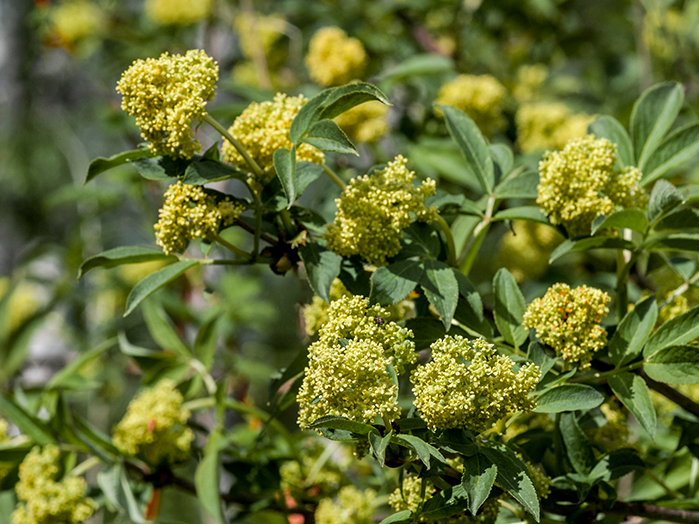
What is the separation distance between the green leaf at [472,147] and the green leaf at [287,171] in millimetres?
254

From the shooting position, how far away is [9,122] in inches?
127

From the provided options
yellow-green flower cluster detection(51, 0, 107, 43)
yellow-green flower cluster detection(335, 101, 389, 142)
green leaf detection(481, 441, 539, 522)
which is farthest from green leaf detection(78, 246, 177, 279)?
yellow-green flower cluster detection(51, 0, 107, 43)

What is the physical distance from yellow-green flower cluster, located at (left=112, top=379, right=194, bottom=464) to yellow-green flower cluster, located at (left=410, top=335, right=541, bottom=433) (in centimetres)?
52

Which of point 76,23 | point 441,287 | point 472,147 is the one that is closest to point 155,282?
point 441,287

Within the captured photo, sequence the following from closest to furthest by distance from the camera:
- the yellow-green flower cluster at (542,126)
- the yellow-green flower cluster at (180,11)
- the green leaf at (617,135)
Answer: the green leaf at (617,135)
the yellow-green flower cluster at (542,126)
the yellow-green flower cluster at (180,11)

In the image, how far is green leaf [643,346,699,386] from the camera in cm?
58

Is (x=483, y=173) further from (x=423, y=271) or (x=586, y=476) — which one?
(x=586, y=476)

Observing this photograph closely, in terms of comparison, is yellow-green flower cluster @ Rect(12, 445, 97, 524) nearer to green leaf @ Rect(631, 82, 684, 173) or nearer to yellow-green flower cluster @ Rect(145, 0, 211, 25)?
green leaf @ Rect(631, 82, 684, 173)

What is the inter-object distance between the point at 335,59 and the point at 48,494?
37.1 inches

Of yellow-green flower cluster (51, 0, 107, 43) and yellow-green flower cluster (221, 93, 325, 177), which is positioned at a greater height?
yellow-green flower cluster (51, 0, 107, 43)

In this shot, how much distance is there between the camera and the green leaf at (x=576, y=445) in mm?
647

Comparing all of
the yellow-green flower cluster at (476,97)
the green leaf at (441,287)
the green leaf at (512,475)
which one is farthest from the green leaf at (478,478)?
the yellow-green flower cluster at (476,97)

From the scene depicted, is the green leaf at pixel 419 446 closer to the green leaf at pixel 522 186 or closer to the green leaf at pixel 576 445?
the green leaf at pixel 576 445

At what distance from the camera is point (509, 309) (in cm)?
65
